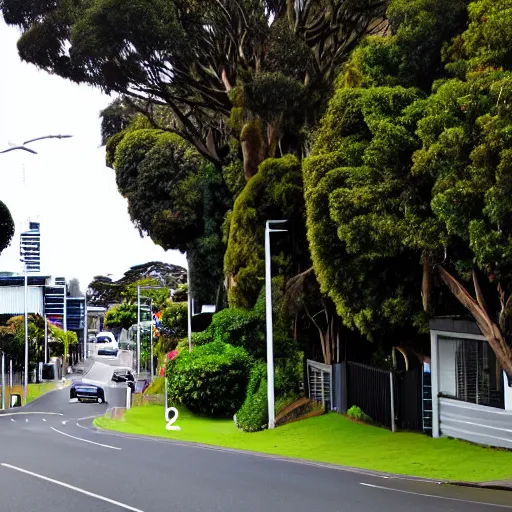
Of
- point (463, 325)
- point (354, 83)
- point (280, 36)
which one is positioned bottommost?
point (463, 325)

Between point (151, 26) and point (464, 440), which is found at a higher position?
point (151, 26)

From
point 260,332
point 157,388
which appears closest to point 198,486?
point 260,332

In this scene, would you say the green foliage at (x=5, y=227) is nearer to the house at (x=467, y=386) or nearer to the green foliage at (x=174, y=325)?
the house at (x=467, y=386)

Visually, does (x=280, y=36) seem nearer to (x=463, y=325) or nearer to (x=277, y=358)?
(x=277, y=358)

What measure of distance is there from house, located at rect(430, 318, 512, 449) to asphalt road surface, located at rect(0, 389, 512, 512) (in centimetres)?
460

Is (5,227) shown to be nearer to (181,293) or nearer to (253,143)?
(253,143)

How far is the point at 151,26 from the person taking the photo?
38438 millimetres

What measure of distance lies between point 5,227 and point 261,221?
35.1 feet

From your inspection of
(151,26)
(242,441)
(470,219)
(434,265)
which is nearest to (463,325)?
(434,265)

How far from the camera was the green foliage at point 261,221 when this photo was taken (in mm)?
34781

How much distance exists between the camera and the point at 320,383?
32781 millimetres

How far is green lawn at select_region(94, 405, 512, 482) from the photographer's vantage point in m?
18.3

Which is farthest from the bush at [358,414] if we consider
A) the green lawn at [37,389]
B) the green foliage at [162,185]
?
the green lawn at [37,389]

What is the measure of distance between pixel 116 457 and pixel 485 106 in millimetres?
10892
